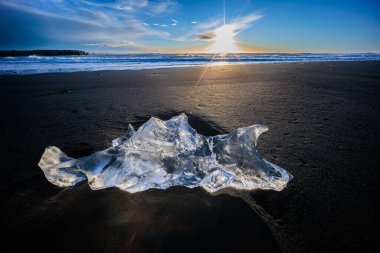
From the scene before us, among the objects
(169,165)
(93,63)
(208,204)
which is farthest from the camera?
(93,63)

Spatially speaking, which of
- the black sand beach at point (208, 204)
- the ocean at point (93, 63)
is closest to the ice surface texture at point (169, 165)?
the black sand beach at point (208, 204)

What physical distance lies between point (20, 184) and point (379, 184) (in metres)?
2.36

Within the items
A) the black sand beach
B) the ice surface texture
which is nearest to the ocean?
the black sand beach

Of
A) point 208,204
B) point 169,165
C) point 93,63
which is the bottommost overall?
point 208,204

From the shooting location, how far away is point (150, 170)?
1480mm

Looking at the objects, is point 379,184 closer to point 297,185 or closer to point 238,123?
point 297,185

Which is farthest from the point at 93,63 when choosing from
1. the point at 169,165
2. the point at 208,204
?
the point at 208,204

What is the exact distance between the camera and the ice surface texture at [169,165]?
56.4 inches

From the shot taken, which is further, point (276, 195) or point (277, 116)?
point (277, 116)

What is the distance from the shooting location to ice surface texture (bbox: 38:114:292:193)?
1.43 metres

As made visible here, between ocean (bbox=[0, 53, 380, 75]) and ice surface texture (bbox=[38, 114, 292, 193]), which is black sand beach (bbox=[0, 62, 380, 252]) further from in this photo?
ocean (bbox=[0, 53, 380, 75])

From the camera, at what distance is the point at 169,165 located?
1.53 meters

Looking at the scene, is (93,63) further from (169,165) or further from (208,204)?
(208,204)

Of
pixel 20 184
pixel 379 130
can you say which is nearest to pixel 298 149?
pixel 379 130
